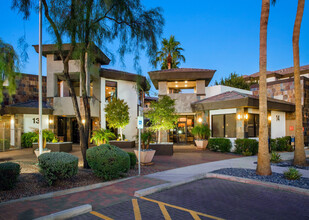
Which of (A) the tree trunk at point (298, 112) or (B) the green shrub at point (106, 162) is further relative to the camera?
(A) the tree trunk at point (298, 112)

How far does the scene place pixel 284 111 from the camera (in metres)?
19.2

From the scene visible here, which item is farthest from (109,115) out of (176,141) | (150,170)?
(150,170)

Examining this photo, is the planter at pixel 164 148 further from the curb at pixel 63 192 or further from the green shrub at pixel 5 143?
the green shrub at pixel 5 143

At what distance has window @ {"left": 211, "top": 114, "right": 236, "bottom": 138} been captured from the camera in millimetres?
16703

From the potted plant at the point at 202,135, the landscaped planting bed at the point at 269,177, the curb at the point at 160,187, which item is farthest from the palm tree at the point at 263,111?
the potted plant at the point at 202,135

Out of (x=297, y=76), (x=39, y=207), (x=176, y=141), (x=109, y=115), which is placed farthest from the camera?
(x=176, y=141)

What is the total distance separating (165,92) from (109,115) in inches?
224

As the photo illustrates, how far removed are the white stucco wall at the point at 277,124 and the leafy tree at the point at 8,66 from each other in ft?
58.0

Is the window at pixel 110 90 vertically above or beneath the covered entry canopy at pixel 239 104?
above

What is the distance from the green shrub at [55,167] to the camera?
6.73 m

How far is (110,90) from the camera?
2319cm

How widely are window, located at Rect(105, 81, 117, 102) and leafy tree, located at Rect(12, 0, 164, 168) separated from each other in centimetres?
1315

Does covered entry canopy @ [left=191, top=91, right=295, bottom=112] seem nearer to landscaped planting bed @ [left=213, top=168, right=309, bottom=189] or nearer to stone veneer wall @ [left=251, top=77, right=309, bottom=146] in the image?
stone veneer wall @ [left=251, top=77, right=309, bottom=146]

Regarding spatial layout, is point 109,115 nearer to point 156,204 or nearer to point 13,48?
point 13,48
